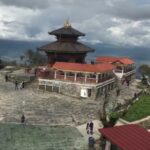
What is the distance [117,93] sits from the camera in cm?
5762

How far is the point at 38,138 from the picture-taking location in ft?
112

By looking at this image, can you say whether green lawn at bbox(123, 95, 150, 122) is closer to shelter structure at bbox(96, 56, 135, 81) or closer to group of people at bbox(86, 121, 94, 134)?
group of people at bbox(86, 121, 94, 134)

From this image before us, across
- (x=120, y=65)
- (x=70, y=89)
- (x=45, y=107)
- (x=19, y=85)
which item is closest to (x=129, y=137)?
(x=45, y=107)

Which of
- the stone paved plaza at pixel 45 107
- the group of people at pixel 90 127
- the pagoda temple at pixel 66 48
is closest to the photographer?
the group of people at pixel 90 127

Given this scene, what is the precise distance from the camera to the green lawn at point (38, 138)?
105ft

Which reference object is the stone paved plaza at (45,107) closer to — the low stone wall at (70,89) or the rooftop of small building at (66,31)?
the low stone wall at (70,89)

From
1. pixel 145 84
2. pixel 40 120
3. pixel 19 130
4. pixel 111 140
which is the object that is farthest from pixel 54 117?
pixel 145 84

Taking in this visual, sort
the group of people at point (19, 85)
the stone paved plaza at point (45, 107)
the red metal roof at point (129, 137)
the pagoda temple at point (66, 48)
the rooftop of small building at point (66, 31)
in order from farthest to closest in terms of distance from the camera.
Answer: the rooftop of small building at point (66, 31), the pagoda temple at point (66, 48), the group of people at point (19, 85), the stone paved plaza at point (45, 107), the red metal roof at point (129, 137)

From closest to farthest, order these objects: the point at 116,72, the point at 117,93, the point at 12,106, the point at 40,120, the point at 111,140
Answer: the point at 111,140
the point at 40,120
the point at 12,106
the point at 117,93
the point at 116,72

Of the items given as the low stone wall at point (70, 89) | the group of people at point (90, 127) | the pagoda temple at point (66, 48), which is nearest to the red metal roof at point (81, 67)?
the low stone wall at point (70, 89)

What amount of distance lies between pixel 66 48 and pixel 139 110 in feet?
75.5

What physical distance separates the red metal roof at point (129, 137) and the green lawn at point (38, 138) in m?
6.16

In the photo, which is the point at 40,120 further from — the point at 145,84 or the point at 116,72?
the point at 145,84

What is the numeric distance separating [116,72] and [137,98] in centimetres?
1320
